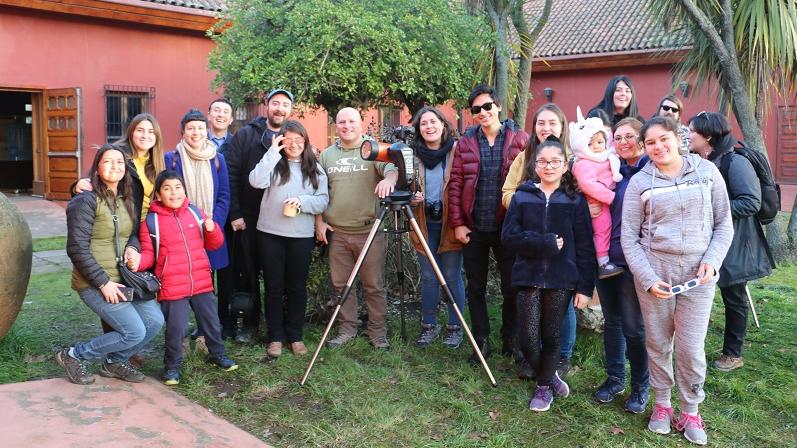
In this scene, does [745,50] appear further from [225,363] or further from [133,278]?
[133,278]

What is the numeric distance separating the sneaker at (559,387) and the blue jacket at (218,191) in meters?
2.22

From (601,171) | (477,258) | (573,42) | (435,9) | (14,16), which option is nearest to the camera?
(601,171)

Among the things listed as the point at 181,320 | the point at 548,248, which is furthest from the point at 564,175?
the point at 181,320

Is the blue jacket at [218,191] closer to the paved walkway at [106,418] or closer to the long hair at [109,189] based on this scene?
the long hair at [109,189]

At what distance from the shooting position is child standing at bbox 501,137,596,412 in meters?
3.64

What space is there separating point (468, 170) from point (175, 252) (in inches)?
72.1

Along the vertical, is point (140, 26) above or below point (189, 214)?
above

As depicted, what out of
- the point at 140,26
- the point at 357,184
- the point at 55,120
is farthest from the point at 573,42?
the point at 357,184

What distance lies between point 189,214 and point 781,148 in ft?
49.9

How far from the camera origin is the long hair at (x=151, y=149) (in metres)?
4.10

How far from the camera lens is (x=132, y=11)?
37.5 feet

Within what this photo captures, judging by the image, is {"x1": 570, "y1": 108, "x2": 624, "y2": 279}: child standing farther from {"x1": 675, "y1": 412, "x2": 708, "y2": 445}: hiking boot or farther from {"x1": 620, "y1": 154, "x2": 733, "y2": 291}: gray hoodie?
{"x1": 675, "y1": 412, "x2": 708, "y2": 445}: hiking boot

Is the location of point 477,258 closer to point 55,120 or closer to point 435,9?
point 435,9

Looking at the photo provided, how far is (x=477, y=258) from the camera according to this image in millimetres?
4434
